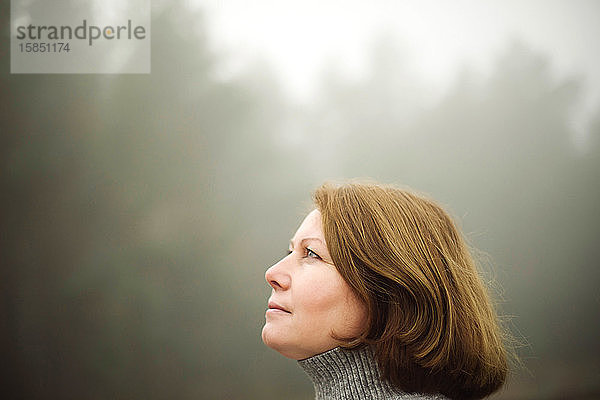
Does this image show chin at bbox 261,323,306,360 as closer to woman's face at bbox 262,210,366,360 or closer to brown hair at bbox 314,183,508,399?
woman's face at bbox 262,210,366,360

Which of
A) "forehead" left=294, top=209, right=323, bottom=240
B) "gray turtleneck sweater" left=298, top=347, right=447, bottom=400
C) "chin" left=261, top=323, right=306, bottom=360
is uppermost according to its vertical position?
"forehead" left=294, top=209, right=323, bottom=240

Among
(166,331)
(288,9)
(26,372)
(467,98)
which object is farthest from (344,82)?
(26,372)

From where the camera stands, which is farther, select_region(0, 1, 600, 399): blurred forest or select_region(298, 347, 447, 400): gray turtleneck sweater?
select_region(0, 1, 600, 399): blurred forest

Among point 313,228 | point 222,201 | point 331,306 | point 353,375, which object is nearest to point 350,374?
point 353,375

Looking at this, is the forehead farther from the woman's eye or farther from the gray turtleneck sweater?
the gray turtleneck sweater

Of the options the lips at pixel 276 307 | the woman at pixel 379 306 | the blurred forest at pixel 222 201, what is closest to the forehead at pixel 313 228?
the woman at pixel 379 306

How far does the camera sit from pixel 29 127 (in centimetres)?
204

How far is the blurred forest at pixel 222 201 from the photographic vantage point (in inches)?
79.8

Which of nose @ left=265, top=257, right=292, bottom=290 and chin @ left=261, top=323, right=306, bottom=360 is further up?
nose @ left=265, top=257, right=292, bottom=290

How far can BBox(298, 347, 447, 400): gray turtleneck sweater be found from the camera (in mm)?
1086

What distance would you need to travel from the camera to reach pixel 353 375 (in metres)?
1.09

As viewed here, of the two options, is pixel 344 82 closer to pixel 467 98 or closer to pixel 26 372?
pixel 467 98

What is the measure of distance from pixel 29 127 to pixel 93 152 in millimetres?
209

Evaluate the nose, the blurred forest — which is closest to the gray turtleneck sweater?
the nose
